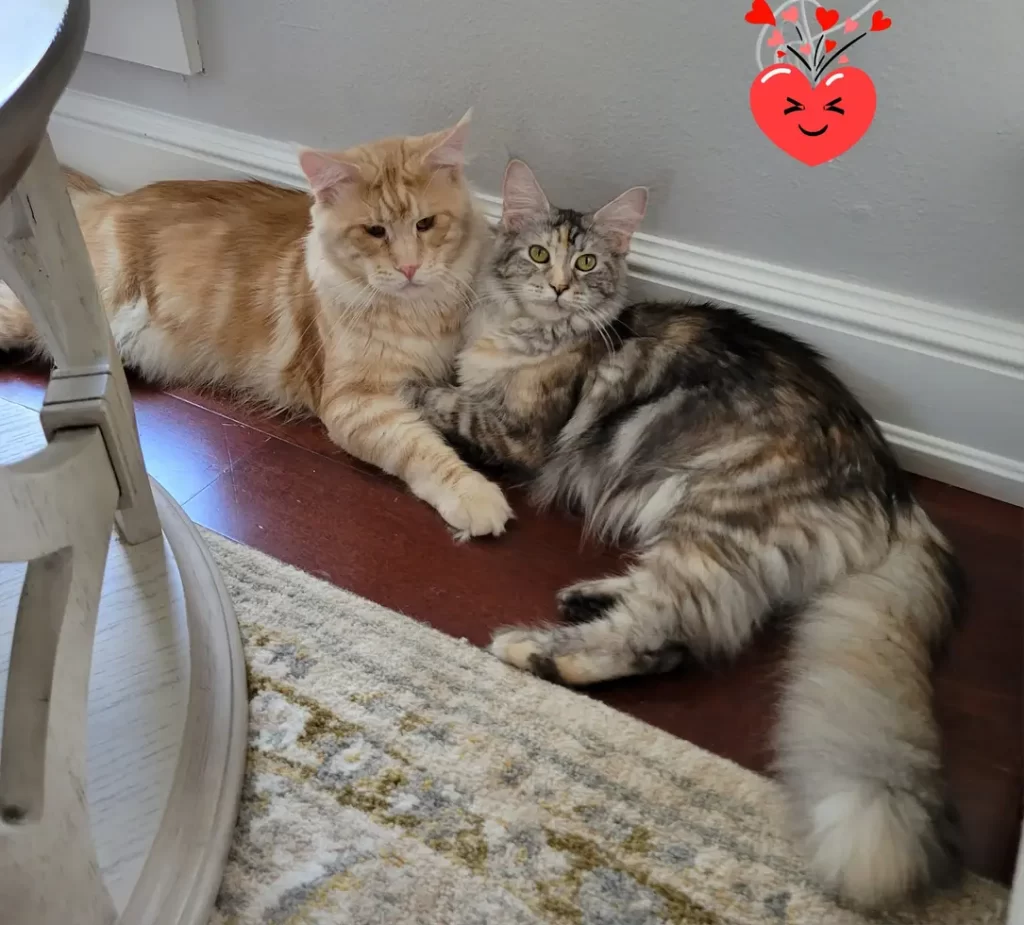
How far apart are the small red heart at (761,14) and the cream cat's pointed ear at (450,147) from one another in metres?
0.47

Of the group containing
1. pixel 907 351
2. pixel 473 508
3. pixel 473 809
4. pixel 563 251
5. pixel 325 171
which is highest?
pixel 325 171

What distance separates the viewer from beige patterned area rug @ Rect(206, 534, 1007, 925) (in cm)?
97

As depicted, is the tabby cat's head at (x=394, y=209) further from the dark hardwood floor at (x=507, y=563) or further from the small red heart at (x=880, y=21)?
the small red heart at (x=880, y=21)

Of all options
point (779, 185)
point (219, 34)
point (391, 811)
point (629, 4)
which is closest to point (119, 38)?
point (219, 34)

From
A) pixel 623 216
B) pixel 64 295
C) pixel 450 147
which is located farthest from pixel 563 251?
pixel 64 295

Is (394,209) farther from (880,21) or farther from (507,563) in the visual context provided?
(880,21)

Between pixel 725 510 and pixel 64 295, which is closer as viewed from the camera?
pixel 64 295

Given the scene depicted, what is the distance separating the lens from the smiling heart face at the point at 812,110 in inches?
52.7

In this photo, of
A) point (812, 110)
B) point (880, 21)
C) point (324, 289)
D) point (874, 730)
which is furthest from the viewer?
point (324, 289)

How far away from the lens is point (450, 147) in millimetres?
1474

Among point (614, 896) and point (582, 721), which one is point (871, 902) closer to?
point (614, 896)

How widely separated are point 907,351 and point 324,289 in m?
1.04

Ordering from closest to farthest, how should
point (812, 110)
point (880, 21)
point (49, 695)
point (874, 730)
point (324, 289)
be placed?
point (49, 695) < point (874, 730) < point (880, 21) < point (812, 110) < point (324, 289)

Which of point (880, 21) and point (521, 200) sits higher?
point (880, 21)
